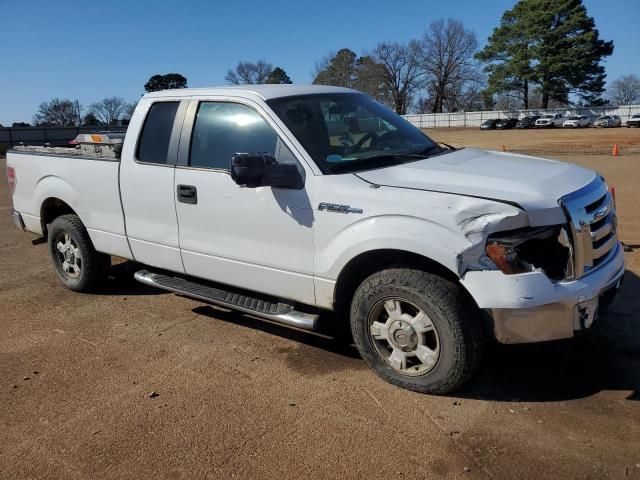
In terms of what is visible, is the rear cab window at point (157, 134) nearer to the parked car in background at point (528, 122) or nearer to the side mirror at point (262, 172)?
the side mirror at point (262, 172)

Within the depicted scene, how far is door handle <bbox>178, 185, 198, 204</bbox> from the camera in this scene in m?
4.48

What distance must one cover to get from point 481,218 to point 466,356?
83 centimetres

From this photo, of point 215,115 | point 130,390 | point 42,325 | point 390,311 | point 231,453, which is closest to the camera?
point 231,453

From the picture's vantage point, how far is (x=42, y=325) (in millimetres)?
5199

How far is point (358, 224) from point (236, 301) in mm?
1324

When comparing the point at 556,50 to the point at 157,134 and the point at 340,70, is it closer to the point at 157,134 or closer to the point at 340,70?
the point at 340,70

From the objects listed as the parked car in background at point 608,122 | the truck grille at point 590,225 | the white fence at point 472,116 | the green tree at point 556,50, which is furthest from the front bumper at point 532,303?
the green tree at point 556,50

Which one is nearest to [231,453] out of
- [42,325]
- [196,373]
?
[196,373]

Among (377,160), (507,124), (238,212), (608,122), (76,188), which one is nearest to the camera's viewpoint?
(377,160)

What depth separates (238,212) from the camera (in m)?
4.23

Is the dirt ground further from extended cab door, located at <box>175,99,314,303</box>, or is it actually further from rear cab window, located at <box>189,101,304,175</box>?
rear cab window, located at <box>189,101,304,175</box>

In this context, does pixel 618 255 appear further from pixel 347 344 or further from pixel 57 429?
pixel 57 429

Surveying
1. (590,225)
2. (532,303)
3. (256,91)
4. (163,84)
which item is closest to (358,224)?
(532,303)

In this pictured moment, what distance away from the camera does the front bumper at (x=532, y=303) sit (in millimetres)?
3186
